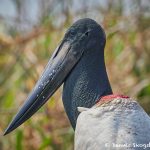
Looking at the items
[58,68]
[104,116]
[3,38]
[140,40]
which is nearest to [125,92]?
[140,40]

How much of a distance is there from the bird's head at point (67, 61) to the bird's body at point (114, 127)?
0.53 metres

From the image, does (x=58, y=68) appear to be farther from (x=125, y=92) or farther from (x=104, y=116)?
(x=125, y=92)

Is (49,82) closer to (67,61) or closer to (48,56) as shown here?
(67,61)

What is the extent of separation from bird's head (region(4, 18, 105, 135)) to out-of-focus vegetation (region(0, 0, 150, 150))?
8.00ft

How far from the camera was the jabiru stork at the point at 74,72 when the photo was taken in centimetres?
507

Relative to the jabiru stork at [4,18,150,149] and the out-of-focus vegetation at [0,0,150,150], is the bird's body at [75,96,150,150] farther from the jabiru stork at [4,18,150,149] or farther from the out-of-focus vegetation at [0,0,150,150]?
the out-of-focus vegetation at [0,0,150,150]

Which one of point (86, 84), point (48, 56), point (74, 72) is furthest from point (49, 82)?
point (48, 56)

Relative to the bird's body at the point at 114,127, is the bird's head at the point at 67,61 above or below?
above

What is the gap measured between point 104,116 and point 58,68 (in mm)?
728

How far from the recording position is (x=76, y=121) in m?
5.02

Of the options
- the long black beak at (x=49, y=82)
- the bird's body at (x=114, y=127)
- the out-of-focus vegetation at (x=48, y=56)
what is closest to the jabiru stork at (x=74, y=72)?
the long black beak at (x=49, y=82)

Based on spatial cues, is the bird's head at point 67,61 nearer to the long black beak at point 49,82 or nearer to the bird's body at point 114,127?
the long black beak at point 49,82

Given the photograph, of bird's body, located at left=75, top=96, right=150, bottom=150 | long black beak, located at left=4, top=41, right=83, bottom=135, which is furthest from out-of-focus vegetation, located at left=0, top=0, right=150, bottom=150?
bird's body, located at left=75, top=96, right=150, bottom=150

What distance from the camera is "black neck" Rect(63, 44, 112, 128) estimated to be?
5.02m
